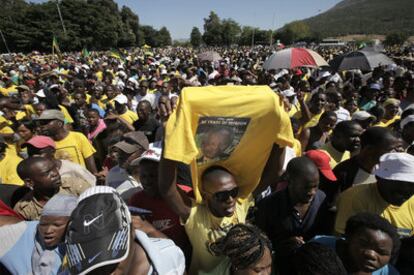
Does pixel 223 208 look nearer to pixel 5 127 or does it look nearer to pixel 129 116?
pixel 5 127

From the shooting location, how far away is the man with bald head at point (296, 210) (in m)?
2.20

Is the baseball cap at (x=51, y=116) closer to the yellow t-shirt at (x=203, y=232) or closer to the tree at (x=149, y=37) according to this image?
the yellow t-shirt at (x=203, y=232)

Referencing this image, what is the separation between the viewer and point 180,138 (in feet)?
5.40

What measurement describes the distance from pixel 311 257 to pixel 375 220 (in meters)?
0.44

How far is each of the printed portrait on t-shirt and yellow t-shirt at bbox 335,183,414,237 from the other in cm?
97

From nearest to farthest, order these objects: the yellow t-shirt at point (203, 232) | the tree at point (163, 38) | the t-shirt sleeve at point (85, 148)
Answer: the yellow t-shirt at point (203, 232) < the t-shirt sleeve at point (85, 148) < the tree at point (163, 38)

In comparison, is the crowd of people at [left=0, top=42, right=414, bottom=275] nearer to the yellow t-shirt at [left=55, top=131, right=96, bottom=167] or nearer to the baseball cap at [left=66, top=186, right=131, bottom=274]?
the baseball cap at [left=66, top=186, right=131, bottom=274]

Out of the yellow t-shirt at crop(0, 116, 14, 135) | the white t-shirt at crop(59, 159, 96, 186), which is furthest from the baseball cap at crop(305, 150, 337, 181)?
the yellow t-shirt at crop(0, 116, 14, 135)

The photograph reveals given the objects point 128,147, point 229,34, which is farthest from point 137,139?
point 229,34

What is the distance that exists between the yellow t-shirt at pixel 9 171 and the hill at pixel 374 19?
106 metres

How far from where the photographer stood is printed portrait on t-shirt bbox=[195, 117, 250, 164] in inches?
69.8

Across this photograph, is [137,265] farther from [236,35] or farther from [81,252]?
[236,35]

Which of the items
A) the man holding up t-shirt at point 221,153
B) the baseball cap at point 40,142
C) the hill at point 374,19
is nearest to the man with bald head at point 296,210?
the man holding up t-shirt at point 221,153

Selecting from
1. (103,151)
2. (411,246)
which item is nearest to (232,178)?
(411,246)
